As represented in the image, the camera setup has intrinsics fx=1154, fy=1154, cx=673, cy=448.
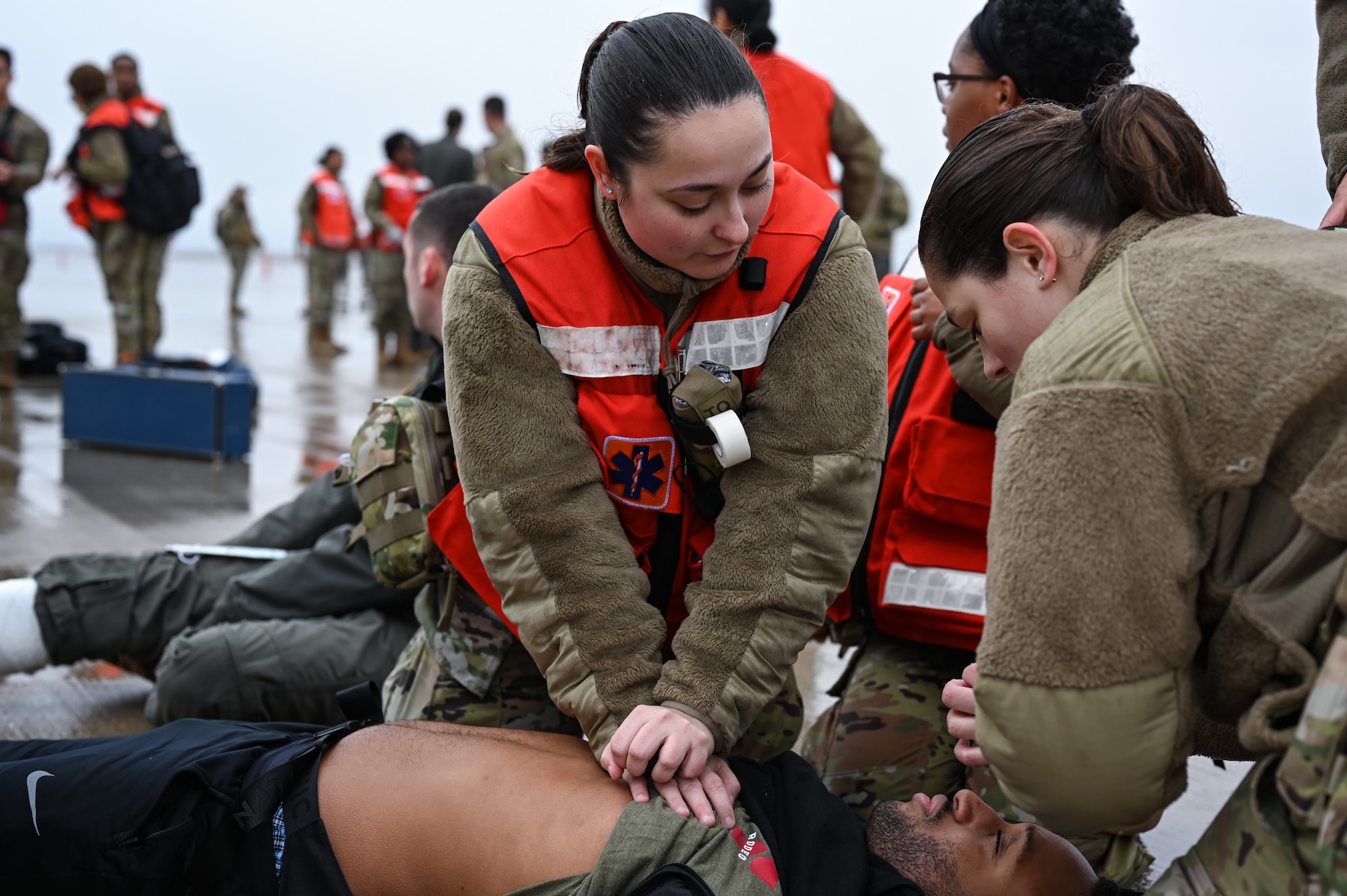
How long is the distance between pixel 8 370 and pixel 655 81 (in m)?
7.46

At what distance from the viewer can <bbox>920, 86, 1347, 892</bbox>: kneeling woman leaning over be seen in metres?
A: 1.24

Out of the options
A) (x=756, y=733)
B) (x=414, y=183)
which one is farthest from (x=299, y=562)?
(x=414, y=183)

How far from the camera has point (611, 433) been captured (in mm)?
1967

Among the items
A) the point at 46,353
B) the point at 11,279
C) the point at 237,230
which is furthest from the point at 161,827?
the point at 237,230

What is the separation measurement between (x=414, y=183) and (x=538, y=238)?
10215 millimetres

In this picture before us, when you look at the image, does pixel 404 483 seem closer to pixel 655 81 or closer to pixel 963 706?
pixel 655 81

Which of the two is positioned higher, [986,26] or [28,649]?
[986,26]

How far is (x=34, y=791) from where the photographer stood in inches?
74.3

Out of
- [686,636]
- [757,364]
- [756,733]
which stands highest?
[757,364]

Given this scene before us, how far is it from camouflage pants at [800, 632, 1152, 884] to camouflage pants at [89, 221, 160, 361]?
6.99 metres

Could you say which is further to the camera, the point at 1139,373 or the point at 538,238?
the point at 538,238

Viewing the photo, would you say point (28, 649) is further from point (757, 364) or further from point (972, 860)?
point (972, 860)

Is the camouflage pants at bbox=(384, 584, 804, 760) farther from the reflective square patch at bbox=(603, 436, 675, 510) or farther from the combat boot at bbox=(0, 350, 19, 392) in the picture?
the combat boot at bbox=(0, 350, 19, 392)

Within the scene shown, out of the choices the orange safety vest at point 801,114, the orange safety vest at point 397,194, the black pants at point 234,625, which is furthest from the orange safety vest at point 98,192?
the black pants at point 234,625
